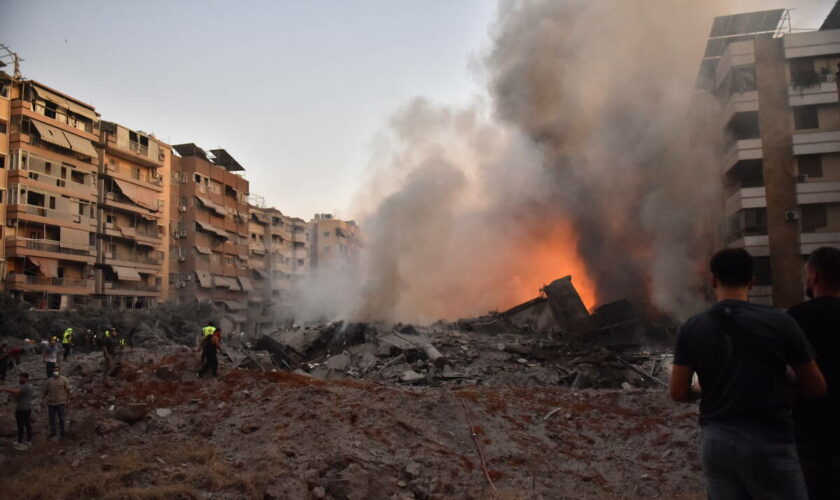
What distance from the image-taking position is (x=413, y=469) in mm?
7266

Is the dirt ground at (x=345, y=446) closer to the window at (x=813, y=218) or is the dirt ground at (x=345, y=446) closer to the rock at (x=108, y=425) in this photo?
the rock at (x=108, y=425)

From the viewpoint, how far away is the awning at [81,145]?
117 ft

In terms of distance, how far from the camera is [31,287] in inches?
1258

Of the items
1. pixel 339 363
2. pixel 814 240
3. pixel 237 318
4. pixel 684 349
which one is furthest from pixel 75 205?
pixel 814 240

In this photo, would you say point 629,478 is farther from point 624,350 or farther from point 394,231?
point 394,231

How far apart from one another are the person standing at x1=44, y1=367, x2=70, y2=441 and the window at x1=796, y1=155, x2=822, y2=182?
2957 cm

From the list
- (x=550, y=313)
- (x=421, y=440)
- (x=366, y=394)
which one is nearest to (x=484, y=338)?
(x=550, y=313)

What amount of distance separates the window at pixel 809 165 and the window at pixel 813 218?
1555 millimetres

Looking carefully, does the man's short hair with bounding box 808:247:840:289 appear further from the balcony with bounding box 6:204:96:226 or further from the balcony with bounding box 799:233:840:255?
the balcony with bounding box 6:204:96:226

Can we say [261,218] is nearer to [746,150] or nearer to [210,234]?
[210,234]

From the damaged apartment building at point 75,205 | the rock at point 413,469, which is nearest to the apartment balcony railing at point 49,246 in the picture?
the damaged apartment building at point 75,205

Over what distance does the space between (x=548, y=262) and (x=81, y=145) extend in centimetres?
3139

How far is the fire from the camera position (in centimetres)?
3241

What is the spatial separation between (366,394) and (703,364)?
29.3 feet
